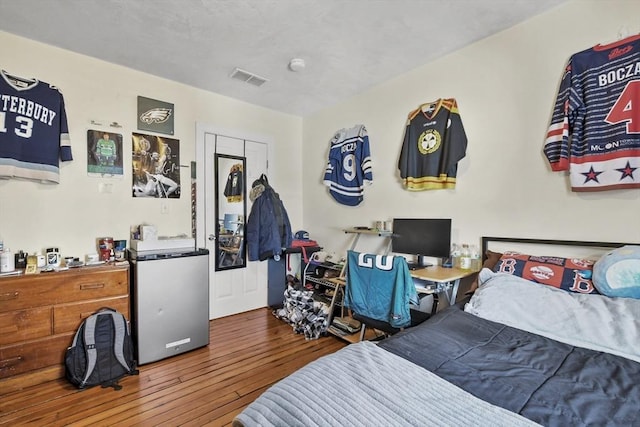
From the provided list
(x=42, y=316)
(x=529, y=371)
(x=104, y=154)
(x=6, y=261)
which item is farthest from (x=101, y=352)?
(x=529, y=371)

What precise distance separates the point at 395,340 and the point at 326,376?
0.46 metres

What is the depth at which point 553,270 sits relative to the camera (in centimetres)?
177

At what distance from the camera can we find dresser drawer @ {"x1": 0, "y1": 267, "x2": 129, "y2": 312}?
2006mm

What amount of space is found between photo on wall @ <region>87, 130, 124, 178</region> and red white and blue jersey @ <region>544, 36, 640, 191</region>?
11.6 feet

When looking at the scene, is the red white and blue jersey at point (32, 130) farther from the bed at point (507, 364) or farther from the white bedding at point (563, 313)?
the white bedding at point (563, 313)

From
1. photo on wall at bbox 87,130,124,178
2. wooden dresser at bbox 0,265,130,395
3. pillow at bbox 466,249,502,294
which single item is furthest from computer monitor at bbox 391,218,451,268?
photo on wall at bbox 87,130,124,178

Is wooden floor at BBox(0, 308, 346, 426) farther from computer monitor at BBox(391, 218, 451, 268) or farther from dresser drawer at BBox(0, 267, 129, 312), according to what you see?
computer monitor at BBox(391, 218, 451, 268)

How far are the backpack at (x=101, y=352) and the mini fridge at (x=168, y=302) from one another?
13 cm

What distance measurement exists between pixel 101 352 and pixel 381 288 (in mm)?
2102

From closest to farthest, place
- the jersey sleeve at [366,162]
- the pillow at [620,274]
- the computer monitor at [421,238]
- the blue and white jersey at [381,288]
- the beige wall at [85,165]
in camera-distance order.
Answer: the pillow at [620,274] < the blue and white jersey at [381,288] < the beige wall at [85,165] < the computer monitor at [421,238] < the jersey sleeve at [366,162]

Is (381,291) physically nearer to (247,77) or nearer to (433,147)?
(433,147)

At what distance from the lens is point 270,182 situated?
3.89 m

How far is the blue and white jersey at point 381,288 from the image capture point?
200 centimetres

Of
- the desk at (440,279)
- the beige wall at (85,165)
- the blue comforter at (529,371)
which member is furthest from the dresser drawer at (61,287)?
the desk at (440,279)
